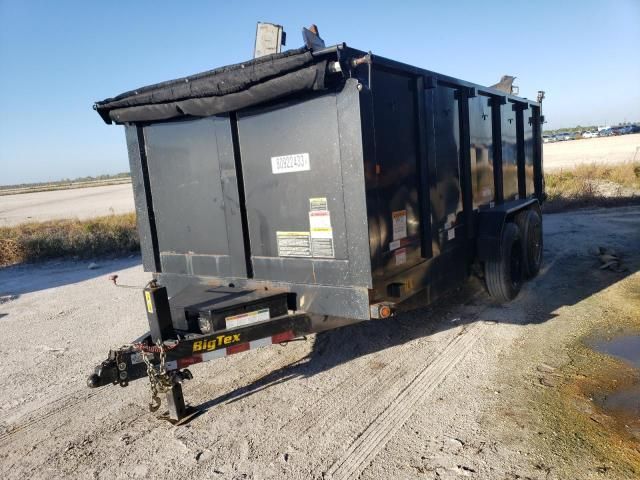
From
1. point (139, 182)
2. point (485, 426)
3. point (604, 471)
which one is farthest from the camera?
point (139, 182)

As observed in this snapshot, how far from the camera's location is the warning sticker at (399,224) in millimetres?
3844

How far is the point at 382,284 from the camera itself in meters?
3.70

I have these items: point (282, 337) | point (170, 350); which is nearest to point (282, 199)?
point (282, 337)

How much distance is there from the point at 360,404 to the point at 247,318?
110 cm

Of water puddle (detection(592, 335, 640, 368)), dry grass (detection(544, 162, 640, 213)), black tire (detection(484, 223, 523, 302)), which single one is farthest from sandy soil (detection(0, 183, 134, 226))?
water puddle (detection(592, 335, 640, 368))

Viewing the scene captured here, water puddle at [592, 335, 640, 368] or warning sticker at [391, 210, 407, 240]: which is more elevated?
warning sticker at [391, 210, 407, 240]

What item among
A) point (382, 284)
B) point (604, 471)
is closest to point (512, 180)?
point (382, 284)

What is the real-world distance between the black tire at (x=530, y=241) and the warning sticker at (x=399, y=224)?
3.15 meters

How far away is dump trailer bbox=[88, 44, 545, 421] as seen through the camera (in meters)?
3.44

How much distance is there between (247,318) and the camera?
147 inches

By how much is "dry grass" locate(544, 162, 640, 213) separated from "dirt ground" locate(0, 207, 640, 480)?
9.00m

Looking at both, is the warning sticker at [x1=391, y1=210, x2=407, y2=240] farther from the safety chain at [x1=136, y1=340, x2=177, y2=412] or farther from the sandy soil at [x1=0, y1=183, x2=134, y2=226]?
the sandy soil at [x1=0, y1=183, x2=134, y2=226]

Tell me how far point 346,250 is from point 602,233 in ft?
27.9

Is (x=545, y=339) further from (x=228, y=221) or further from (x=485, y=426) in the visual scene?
(x=228, y=221)
